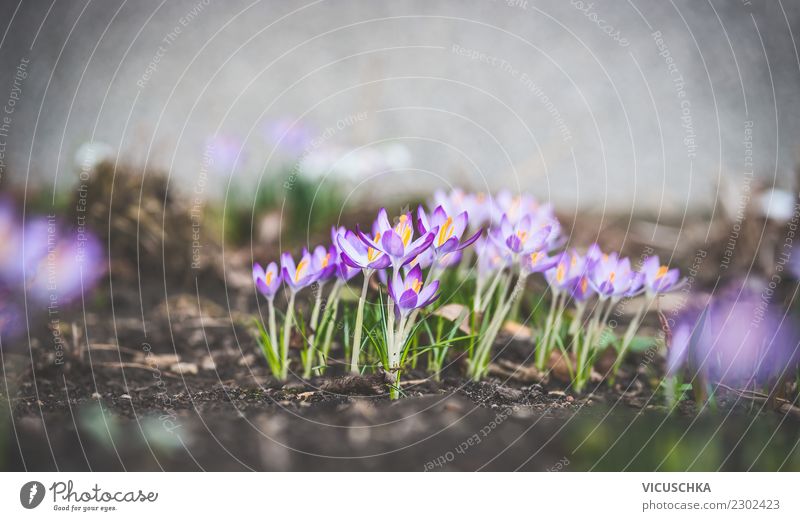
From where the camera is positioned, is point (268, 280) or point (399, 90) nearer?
point (268, 280)

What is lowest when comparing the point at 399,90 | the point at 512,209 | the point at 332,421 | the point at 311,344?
the point at 332,421

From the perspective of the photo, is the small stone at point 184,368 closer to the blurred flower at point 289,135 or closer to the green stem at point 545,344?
the blurred flower at point 289,135

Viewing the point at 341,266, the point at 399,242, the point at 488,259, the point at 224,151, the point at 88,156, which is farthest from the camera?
the point at 224,151

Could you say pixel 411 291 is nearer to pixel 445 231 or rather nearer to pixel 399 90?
pixel 445 231

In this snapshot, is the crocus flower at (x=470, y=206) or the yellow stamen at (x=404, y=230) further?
the crocus flower at (x=470, y=206)

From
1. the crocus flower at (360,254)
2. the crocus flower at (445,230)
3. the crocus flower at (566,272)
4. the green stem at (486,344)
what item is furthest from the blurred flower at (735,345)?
the crocus flower at (360,254)

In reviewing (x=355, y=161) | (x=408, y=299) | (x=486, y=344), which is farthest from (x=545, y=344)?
(x=355, y=161)

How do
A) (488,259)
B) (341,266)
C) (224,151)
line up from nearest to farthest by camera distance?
(341,266) → (488,259) → (224,151)
